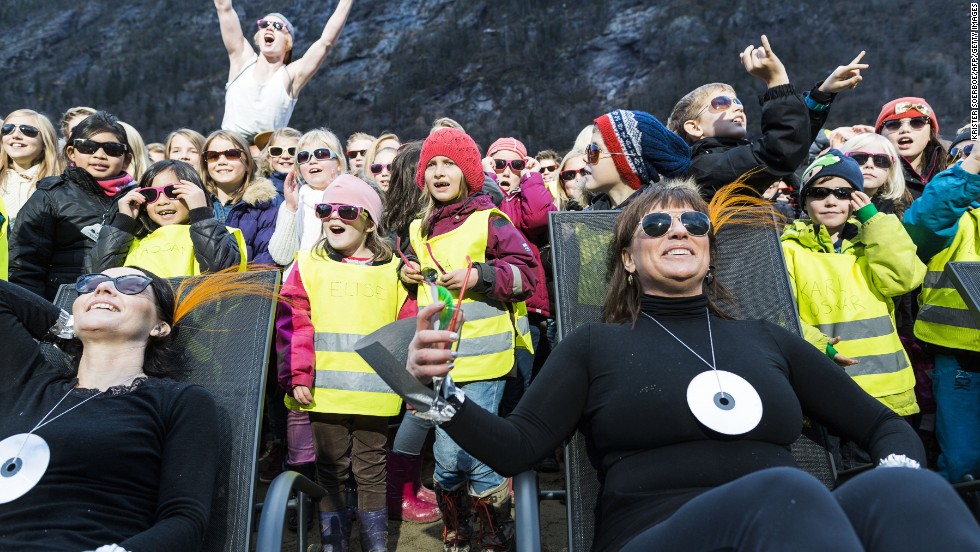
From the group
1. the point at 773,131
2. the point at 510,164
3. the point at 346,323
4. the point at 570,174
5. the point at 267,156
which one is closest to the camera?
the point at 773,131

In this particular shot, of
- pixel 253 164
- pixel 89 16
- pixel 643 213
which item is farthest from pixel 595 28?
pixel 643 213

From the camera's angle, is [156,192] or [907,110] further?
[907,110]

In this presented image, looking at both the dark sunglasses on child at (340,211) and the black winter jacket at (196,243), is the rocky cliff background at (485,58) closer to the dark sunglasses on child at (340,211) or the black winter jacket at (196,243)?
the dark sunglasses on child at (340,211)

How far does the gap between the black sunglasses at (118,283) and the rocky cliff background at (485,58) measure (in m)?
20.1

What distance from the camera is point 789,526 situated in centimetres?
167

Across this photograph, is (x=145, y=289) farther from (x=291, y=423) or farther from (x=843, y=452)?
(x=843, y=452)

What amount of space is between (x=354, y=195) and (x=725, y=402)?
218 centimetres

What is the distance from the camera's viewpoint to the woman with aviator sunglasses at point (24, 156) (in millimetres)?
4926

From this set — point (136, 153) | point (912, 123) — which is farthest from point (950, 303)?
point (136, 153)

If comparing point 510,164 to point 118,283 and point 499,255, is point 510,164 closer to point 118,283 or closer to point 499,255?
point 499,255

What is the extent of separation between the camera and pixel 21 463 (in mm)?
2287

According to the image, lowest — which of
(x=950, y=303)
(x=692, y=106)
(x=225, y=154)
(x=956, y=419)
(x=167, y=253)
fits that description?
(x=956, y=419)

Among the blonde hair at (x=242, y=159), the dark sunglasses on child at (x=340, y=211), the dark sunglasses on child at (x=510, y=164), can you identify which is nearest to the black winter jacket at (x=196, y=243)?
the dark sunglasses on child at (x=340, y=211)

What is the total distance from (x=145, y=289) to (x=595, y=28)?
1154 inches
